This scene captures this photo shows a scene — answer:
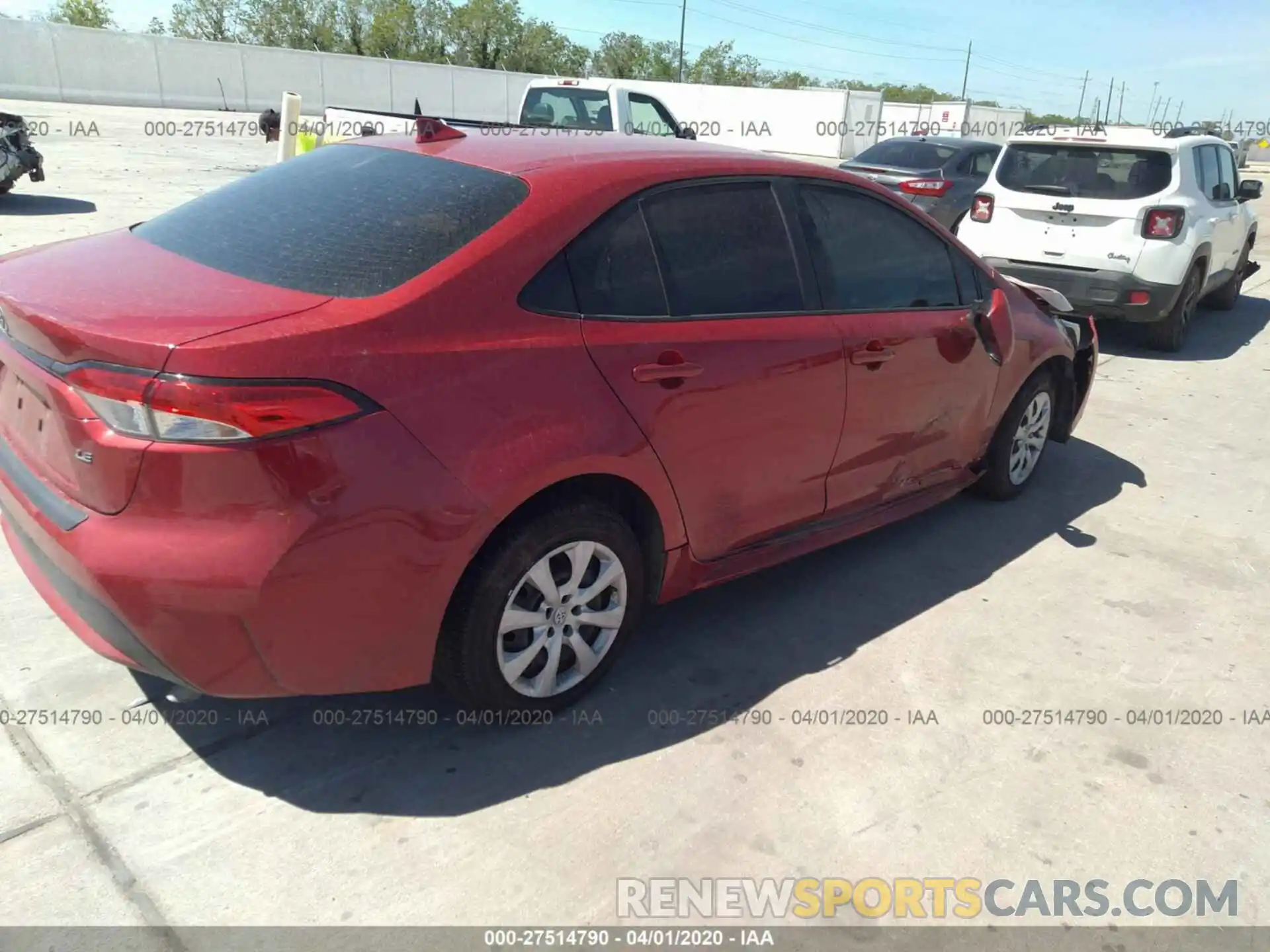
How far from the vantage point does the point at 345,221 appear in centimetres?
281

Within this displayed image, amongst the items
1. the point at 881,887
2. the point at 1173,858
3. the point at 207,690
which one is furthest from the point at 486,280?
the point at 1173,858

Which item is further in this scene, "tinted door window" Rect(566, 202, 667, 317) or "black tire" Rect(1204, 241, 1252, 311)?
"black tire" Rect(1204, 241, 1252, 311)

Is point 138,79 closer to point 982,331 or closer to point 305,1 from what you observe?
point 305,1

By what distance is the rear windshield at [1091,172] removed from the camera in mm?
7859

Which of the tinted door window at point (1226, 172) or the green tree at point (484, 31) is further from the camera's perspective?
the green tree at point (484, 31)

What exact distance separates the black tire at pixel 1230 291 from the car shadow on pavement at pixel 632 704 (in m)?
7.05

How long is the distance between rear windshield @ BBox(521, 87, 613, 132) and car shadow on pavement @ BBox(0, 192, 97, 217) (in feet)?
17.9

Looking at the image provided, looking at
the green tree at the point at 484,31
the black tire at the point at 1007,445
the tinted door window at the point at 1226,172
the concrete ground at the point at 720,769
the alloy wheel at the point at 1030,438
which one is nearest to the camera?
the concrete ground at the point at 720,769

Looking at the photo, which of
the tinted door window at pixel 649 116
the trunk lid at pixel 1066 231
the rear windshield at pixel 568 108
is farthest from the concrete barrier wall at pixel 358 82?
the trunk lid at pixel 1066 231

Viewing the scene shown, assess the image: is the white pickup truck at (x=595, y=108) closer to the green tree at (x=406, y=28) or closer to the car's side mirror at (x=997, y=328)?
the car's side mirror at (x=997, y=328)

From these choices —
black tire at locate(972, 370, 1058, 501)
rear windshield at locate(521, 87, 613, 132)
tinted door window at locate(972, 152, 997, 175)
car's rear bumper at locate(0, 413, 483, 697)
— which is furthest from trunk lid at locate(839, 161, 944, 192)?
car's rear bumper at locate(0, 413, 483, 697)

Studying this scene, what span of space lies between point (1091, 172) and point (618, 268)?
6692 millimetres

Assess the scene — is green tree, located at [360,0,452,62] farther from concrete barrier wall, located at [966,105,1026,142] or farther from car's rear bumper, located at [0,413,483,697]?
car's rear bumper, located at [0,413,483,697]

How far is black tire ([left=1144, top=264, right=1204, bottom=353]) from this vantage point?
812 cm
